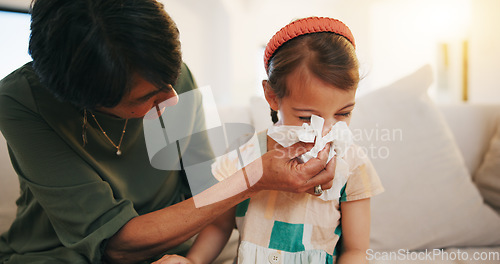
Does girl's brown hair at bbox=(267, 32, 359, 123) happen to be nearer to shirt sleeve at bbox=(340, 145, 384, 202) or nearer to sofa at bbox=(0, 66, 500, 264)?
shirt sleeve at bbox=(340, 145, 384, 202)

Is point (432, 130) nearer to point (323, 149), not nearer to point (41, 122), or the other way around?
point (323, 149)

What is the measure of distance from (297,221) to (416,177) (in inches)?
23.4

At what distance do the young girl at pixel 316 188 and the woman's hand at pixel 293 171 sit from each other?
0.04 meters

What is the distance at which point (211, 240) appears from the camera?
33.7 inches

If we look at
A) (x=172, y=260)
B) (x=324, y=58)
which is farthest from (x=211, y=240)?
(x=324, y=58)

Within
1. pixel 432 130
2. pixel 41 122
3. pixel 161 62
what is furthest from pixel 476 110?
pixel 41 122

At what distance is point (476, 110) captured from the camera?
1.41 meters

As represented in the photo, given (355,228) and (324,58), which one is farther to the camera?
(355,228)

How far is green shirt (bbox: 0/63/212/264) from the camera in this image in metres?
0.70

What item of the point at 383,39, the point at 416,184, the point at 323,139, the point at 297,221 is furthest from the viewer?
the point at 383,39

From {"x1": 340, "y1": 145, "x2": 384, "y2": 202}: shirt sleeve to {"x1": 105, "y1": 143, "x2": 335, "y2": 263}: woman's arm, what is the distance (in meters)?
0.10

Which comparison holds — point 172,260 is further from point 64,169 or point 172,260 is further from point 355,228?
point 355,228

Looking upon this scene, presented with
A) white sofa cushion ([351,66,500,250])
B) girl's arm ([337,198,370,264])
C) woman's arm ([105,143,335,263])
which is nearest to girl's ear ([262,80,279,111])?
woman's arm ([105,143,335,263])

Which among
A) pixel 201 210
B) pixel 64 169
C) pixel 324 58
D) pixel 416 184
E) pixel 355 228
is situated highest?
pixel 324 58
